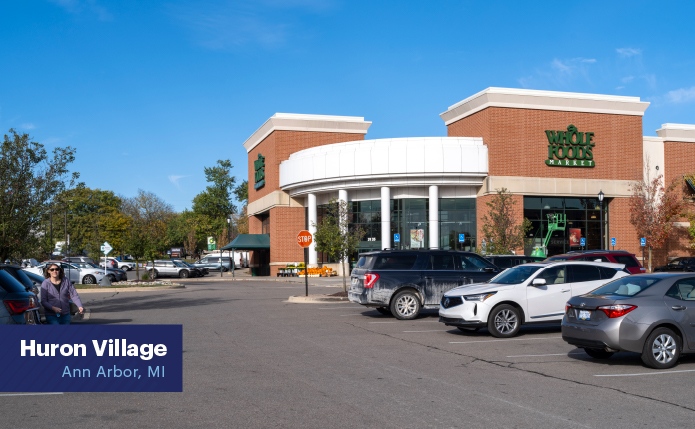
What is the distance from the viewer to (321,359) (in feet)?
35.1

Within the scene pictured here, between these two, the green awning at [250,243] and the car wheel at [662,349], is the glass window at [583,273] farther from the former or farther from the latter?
the green awning at [250,243]

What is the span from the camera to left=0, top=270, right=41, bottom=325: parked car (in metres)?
8.84

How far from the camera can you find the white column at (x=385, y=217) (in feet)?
157

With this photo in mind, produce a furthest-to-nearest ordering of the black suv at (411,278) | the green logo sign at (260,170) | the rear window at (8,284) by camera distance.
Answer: the green logo sign at (260,170)
the black suv at (411,278)
the rear window at (8,284)

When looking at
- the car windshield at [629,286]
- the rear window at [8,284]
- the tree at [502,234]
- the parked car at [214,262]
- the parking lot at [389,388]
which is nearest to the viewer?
the parking lot at [389,388]

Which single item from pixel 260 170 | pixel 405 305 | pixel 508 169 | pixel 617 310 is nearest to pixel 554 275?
pixel 617 310

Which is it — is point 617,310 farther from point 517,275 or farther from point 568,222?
point 568,222

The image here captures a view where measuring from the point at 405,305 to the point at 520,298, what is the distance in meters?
4.32

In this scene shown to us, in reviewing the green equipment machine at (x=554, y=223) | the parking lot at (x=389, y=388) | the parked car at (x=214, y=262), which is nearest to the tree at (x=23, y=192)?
the parking lot at (x=389, y=388)

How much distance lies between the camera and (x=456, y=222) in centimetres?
4725

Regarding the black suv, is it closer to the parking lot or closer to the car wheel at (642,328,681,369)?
the parking lot

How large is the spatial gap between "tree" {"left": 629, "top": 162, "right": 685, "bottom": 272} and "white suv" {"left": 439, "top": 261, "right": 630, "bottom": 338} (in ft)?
120

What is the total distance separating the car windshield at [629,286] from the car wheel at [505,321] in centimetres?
287

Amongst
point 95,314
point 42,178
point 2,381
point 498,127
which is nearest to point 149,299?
point 95,314
